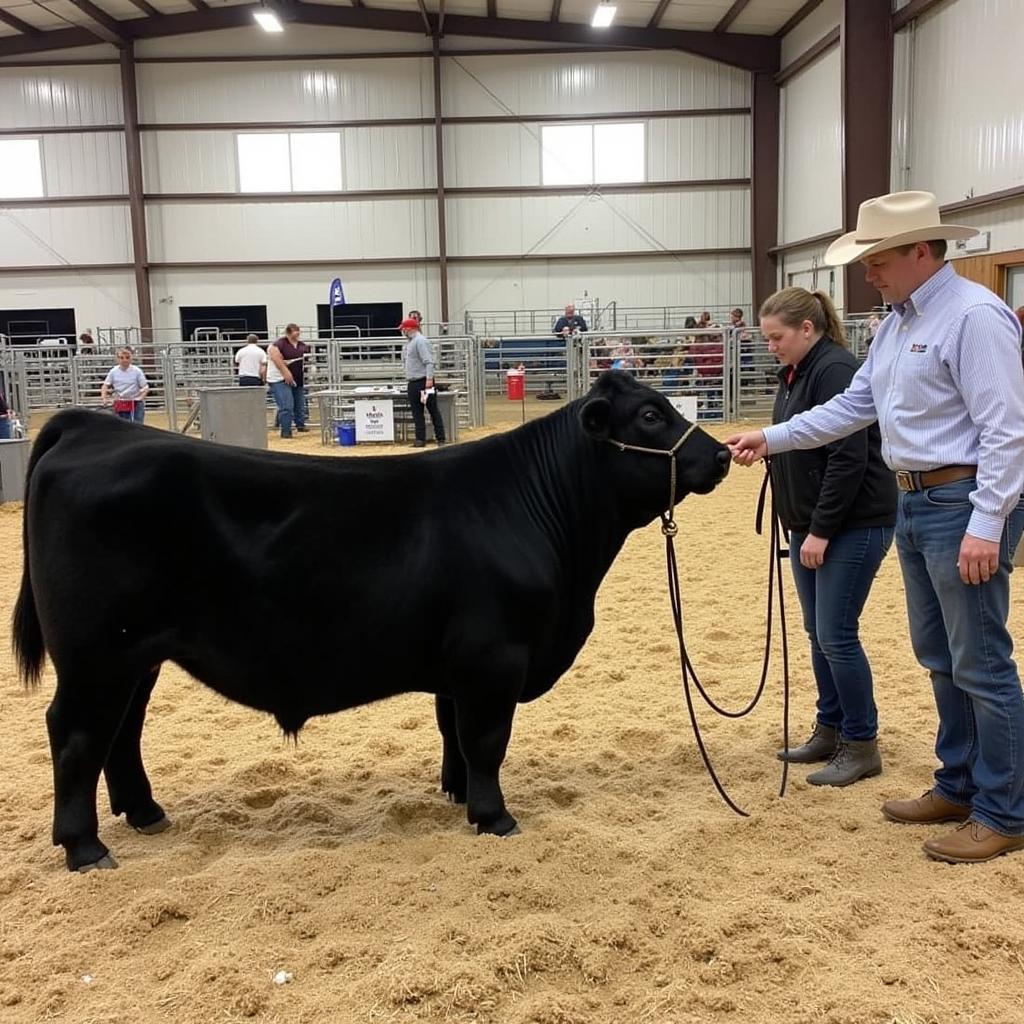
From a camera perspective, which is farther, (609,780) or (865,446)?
(609,780)

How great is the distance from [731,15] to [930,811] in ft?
78.9

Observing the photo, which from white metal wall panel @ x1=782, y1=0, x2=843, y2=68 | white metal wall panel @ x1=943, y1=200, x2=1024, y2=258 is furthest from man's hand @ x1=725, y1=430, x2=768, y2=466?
white metal wall panel @ x1=782, y1=0, x2=843, y2=68

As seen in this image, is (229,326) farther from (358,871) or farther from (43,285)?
(358,871)

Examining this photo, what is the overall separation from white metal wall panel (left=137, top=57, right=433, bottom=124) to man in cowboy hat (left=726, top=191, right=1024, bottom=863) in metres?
24.6

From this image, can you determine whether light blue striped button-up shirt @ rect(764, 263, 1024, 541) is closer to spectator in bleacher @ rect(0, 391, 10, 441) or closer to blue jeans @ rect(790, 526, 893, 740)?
blue jeans @ rect(790, 526, 893, 740)

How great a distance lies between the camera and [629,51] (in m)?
25.3

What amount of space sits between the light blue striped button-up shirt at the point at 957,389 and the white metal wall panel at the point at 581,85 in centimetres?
2438

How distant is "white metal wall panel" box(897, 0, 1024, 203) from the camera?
1528 centimetres

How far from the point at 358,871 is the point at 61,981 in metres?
0.91

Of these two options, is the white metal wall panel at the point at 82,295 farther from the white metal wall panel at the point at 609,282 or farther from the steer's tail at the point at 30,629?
the steer's tail at the point at 30,629

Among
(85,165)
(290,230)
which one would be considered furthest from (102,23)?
(290,230)

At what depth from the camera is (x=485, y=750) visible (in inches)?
133

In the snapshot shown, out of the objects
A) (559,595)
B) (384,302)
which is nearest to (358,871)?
(559,595)

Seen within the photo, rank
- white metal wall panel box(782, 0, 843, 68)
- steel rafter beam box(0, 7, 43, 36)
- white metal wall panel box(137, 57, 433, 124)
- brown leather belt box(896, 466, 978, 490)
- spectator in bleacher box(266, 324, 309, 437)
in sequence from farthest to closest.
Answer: white metal wall panel box(137, 57, 433, 124) → steel rafter beam box(0, 7, 43, 36) → white metal wall panel box(782, 0, 843, 68) → spectator in bleacher box(266, 324, 309, 437) → brown leather belt box(896, 466, 978, 490)
